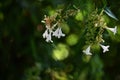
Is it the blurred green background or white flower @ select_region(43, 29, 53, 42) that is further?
the blurred green background

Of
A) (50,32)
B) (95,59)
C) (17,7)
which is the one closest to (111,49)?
(95,59)

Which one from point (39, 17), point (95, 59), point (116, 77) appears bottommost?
point (116, 77)

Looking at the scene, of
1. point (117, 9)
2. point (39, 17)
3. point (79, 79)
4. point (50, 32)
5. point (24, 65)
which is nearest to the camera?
point (50, 32)

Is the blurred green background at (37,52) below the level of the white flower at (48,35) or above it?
below

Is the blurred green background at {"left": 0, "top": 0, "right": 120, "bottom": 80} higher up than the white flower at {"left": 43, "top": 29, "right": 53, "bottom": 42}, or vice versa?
the white flower at {"left": 43, "top": 29, "right": 53, "bottom": 42}

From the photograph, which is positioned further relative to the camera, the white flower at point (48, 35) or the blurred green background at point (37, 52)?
the blurred green background at point (37, 52)

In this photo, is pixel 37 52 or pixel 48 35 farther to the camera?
pixel 37 52

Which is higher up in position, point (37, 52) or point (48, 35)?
point (48, 35)

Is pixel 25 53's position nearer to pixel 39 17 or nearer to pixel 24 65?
pixel 24 65
